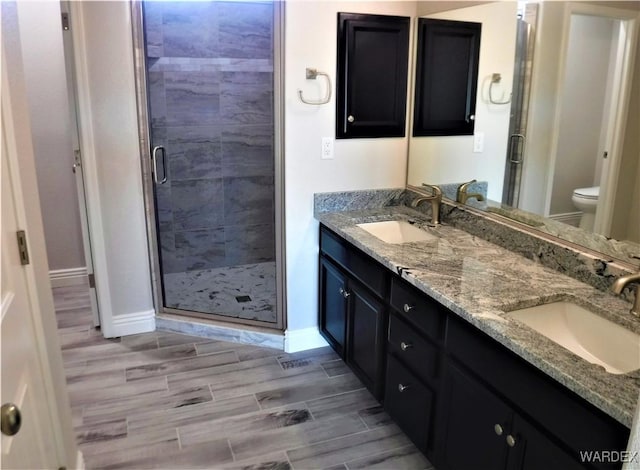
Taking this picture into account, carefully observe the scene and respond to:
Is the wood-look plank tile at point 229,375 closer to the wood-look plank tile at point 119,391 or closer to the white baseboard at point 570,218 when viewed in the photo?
the wood-look plank tile at point 119,391

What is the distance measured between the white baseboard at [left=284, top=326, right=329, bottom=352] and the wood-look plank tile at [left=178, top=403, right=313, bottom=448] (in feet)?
1.81

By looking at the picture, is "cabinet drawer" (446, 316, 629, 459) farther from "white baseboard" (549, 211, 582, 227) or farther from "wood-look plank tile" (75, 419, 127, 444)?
"wood-look plank tile" (75, 419, 127, 444)

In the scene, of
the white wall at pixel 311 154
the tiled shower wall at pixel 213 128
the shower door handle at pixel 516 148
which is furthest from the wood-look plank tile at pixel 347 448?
the tiled shower wall at pixel 213 128

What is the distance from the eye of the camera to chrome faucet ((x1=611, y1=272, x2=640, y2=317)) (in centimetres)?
143

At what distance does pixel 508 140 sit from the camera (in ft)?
7.72

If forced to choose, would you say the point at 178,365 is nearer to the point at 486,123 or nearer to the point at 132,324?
the point at 132,324

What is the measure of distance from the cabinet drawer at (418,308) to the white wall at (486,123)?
2.38 ft

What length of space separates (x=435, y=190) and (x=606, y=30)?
1.07 m

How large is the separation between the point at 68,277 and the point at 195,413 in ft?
7.03

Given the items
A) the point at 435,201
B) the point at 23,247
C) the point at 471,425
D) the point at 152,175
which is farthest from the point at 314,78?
the point at 471,425

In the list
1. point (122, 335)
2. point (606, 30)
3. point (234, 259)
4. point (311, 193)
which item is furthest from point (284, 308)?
point (606, 30)

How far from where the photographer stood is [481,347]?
5.40ft

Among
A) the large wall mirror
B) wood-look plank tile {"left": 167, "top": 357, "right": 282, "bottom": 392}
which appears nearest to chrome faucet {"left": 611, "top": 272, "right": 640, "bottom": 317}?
the large wall mirror

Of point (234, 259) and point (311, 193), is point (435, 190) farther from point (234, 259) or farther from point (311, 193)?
point (234, 259)
